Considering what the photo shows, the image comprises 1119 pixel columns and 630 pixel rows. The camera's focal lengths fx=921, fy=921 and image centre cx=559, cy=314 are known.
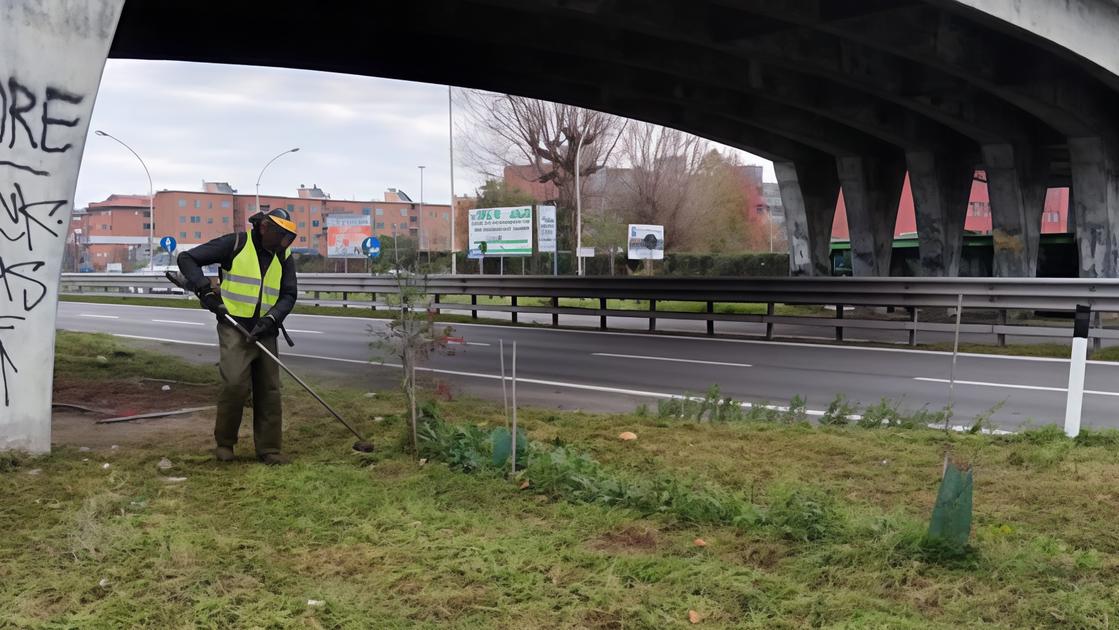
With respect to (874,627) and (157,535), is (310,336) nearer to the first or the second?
(157,535)

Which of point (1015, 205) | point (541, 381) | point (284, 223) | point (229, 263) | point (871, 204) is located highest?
point (871, 204)

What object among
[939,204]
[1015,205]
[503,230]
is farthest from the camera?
[503,230]

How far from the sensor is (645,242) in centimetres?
3847

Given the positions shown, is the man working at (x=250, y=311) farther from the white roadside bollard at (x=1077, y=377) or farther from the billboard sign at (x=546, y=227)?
the billboard sign at (x=546, y=227)

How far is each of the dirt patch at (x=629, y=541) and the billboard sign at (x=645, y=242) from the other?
33.8 m

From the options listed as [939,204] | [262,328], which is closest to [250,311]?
[262,328]

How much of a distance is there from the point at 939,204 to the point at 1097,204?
357 cm

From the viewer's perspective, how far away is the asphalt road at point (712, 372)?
9.59 metres

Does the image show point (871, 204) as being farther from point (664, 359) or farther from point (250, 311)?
point (250, 311)

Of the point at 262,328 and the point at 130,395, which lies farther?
the point at 130,395

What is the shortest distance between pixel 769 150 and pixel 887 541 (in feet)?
73.1

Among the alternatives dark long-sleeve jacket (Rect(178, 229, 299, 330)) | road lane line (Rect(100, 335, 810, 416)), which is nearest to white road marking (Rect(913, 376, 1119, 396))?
road lane line (Rect(100, 335, 810, 416))

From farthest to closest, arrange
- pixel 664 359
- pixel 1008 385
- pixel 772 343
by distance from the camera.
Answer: pixel 772 343 → pixel 664 359 → pixel 1008 385

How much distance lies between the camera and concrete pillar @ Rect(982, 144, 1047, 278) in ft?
68.6
